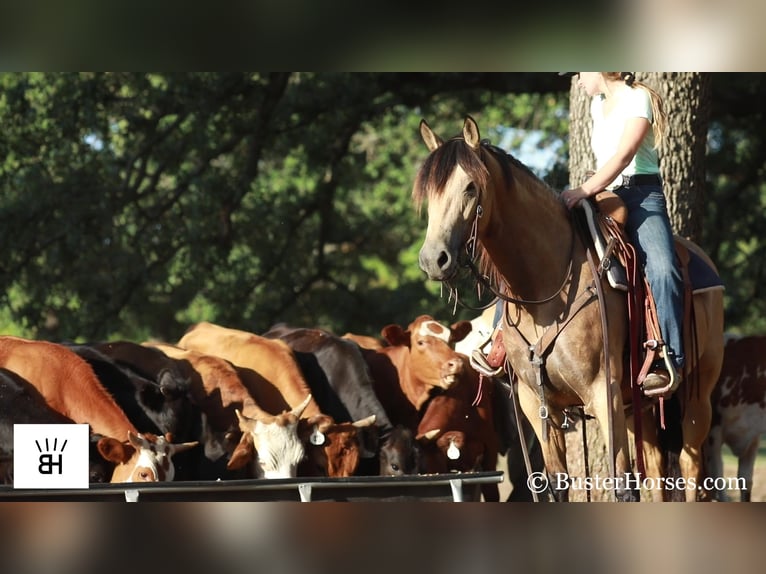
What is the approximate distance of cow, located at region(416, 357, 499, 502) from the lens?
6711 millimetres

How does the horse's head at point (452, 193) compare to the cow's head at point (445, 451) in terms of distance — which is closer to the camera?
the horse's head at point (452, 193)

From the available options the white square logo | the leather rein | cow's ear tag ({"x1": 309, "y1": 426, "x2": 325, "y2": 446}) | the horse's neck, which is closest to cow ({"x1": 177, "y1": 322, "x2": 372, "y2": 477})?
cow's ear tag ({"x1": 309, "y1": 426, "x2": 325, "y2": 446})

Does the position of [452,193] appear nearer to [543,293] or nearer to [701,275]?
[543,293]

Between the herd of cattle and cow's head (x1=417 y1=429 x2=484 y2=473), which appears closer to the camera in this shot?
the herd of cattle

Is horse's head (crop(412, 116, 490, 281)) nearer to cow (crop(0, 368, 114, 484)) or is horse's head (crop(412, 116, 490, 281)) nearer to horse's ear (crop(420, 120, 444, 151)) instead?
horse's ear (crop(420, 120, 444, 151))

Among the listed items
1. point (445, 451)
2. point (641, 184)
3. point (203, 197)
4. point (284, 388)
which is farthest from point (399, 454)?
point (203, 197)

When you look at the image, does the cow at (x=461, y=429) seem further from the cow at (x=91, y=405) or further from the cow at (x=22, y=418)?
the cow at (x=22, y=418)

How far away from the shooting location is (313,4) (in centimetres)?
618

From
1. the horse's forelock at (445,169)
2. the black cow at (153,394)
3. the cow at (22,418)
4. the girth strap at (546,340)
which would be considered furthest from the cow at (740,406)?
the cow at (22,418)

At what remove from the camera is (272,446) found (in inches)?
251

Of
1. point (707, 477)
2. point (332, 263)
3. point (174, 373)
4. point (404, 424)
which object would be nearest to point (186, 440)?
point (174, 373)

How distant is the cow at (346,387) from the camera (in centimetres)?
662

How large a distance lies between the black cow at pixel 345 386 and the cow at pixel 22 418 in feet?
4.23

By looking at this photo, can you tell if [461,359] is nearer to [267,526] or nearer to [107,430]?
[267,526]
